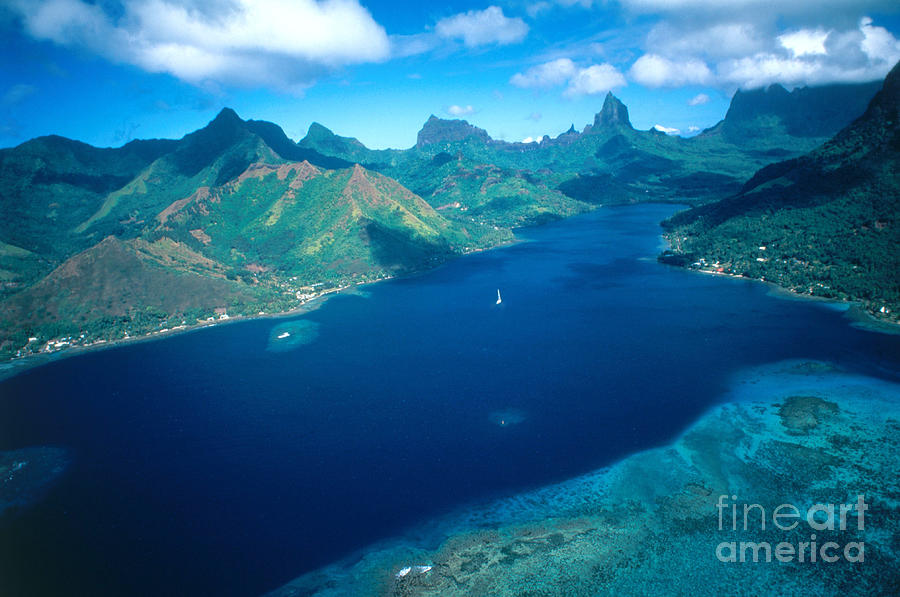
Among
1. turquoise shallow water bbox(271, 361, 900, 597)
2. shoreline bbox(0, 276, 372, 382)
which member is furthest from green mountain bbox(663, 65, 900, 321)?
shoreline bbox(0, 276, 372, 382)

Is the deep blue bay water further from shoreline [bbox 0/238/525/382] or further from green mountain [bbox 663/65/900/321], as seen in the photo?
green mountain [bbox 663/65/900/321]

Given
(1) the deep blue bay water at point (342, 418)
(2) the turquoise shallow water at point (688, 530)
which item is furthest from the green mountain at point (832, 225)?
(2) the turquoise shallow water at point (688, 530)

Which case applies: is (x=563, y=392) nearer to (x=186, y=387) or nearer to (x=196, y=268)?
(x=186, y=387)

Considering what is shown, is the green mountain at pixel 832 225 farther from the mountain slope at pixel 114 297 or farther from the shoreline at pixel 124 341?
the mountain slope at pixel 114 297

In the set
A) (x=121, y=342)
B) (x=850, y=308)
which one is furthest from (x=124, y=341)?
(x=850, y=308)

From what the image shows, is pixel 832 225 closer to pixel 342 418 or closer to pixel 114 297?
pixel 342 418

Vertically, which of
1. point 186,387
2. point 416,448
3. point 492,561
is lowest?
point 492,561

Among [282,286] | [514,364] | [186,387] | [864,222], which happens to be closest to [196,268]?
[282,286]
